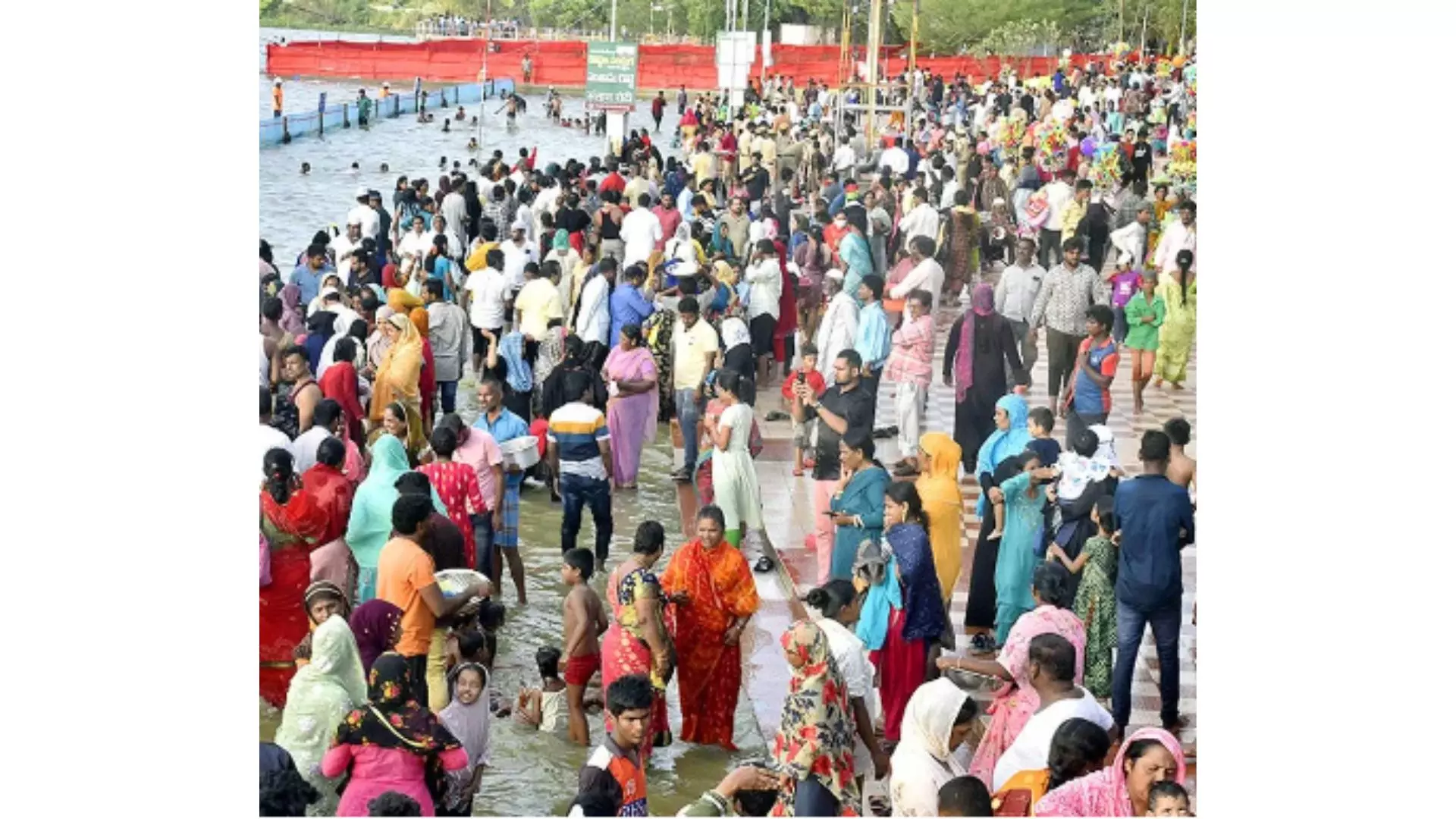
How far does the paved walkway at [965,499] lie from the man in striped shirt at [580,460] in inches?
34.1

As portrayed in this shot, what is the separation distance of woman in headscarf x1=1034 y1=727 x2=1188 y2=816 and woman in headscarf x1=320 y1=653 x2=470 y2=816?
178 centimetres

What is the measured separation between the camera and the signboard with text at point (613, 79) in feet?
81.4

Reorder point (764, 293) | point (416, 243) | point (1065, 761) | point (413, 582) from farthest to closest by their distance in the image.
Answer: point (416, 243), point (764, 293), point (413, 582), point (1065, 761)

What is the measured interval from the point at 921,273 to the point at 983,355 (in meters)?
1.49

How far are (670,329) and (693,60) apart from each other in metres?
42.7

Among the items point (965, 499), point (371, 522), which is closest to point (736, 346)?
point (965, 499)

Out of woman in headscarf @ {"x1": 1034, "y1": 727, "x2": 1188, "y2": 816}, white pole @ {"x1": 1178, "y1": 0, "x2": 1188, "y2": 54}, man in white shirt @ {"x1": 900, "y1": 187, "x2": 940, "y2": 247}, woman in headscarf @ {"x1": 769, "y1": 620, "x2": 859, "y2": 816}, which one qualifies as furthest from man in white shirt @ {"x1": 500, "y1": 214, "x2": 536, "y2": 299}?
white pole @ {"x1": 1178, "y1": 0, "x2": 1188, "y2": 54}

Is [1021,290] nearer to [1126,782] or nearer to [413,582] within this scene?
[413,582]

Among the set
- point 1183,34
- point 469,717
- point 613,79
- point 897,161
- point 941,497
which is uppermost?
point 1183,34

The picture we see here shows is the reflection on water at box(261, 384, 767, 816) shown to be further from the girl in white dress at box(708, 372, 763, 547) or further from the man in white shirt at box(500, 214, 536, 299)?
the man in white shirt at box(500, 214, 536, 299)

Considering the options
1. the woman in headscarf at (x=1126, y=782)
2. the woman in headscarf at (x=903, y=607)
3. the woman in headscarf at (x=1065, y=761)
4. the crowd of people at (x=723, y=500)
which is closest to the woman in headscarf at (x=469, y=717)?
the crowd of people at (x=723, y=500)

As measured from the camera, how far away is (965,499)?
37.3 ft

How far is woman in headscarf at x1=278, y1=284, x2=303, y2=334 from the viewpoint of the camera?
39.9 ft
